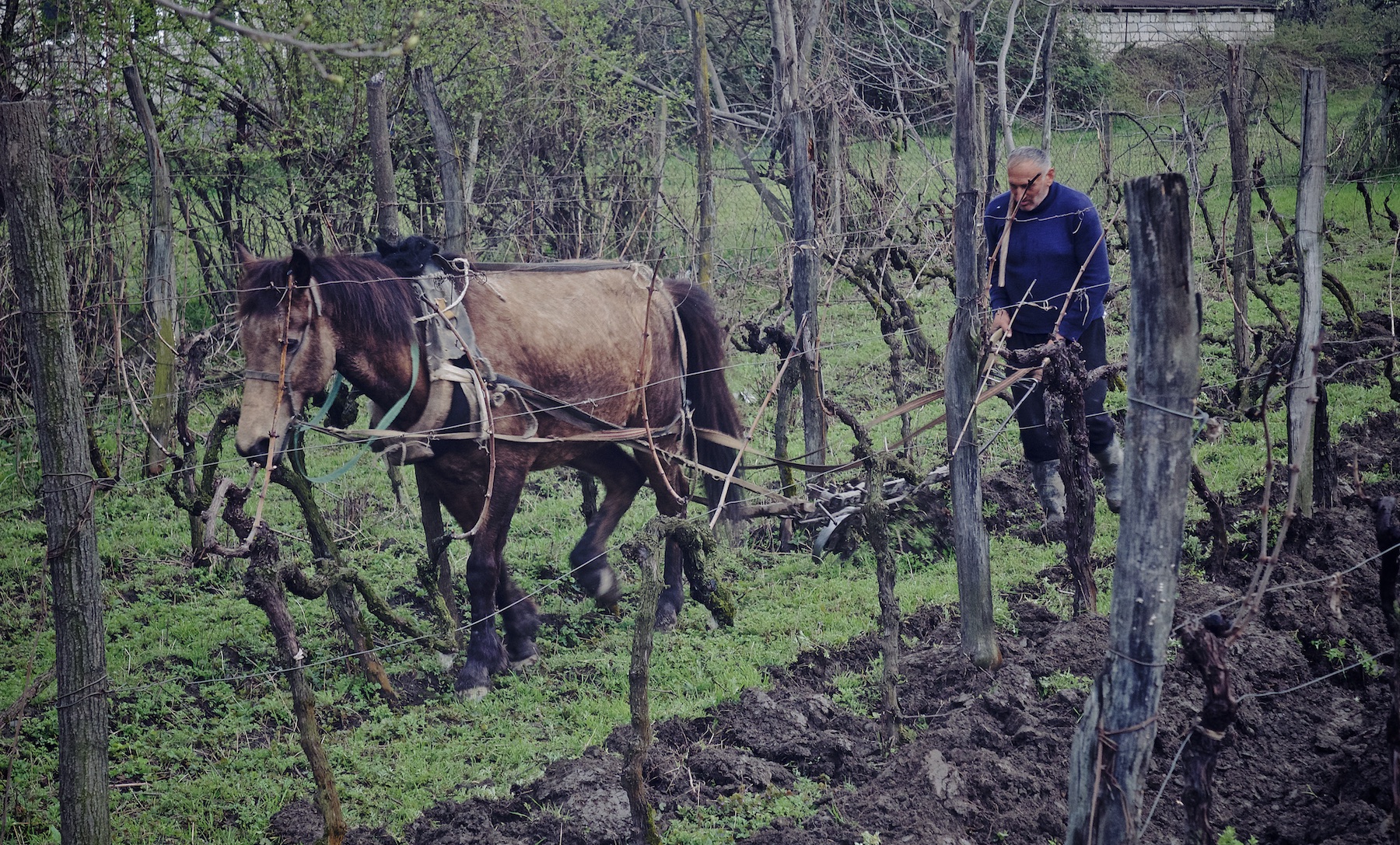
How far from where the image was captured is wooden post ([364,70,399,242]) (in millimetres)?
4977

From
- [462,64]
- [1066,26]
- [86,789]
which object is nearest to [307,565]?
[86,789]

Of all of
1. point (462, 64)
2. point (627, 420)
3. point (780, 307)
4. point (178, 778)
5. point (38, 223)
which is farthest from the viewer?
Result: point (462, 64)

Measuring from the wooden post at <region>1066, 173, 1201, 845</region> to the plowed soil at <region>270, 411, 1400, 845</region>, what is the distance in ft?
0.78

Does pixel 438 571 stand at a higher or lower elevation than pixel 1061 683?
higher

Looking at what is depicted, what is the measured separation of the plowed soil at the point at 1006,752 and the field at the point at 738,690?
0.04ft

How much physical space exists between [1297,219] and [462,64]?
657 centimetres

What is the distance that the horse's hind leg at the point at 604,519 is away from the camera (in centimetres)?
518

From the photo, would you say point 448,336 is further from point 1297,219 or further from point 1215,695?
point 1297,219

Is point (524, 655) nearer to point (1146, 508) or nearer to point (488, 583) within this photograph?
point (488, 583)

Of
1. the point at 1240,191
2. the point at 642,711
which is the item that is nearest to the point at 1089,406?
the point at 642,711

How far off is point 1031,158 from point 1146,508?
2.67 metres

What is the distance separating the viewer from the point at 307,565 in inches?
227

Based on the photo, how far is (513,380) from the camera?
4.56 m

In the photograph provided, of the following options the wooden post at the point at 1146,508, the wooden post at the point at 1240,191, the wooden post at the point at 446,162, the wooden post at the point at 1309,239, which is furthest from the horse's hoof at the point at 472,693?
the wooden post at the point at 1240,191
